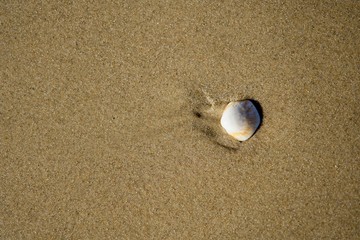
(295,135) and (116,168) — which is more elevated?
(295,135)

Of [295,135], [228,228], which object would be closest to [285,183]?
[295,135]

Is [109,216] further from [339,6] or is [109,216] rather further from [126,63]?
[339,6]

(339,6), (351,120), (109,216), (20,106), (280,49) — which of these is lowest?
(109,216)
